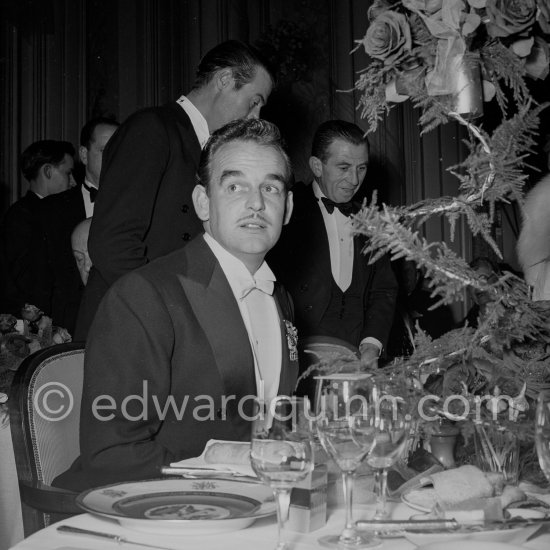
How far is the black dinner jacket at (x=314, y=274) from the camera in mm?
3566

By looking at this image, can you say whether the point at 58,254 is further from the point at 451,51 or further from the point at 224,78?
the point at 451,51

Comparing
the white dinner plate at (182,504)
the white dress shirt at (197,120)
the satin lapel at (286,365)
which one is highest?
the white dress shirt at (197,120)

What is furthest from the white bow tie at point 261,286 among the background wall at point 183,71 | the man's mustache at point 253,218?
the background wall at point 183,71

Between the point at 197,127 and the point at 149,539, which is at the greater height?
the point at 197,127

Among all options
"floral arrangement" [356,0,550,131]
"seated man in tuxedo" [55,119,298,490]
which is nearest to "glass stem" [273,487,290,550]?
"seated man in tuxedo" [55,119,298,490]

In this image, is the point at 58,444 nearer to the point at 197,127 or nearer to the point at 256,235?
the point at 256,235

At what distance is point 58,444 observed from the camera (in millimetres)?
1912

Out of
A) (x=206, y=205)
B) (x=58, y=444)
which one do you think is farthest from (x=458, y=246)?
(x=58, y=444)

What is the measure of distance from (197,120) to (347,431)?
192cm

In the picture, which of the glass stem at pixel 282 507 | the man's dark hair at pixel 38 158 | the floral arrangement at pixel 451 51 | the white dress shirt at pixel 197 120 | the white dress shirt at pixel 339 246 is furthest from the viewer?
the man's dark hair at pixel 38 158

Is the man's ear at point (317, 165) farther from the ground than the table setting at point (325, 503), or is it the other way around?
the man's ear at point (317, 165)

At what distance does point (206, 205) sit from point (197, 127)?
2.64 ft

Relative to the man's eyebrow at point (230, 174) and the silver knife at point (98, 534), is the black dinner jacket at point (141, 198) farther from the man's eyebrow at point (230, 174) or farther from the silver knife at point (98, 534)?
the silver knife at point (98, 534)

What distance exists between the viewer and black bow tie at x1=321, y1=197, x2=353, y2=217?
12.2 ft
